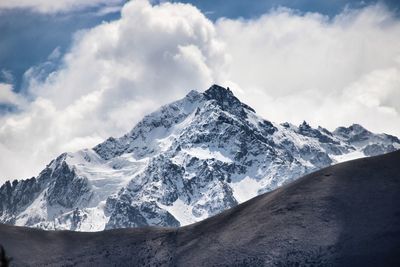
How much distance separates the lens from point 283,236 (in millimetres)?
163750

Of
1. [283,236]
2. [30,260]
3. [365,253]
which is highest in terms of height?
[30,260]

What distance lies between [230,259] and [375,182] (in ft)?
126

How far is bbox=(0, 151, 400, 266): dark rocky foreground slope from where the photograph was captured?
151250mm

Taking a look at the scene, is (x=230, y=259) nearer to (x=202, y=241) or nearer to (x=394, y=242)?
(x=202, y=241)

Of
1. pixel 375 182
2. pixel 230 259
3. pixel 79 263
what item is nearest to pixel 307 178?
pixel 375 182

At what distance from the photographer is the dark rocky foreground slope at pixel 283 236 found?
496 ft

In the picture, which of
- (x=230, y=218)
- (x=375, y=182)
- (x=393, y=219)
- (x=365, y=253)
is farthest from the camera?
(x=230, y=218)

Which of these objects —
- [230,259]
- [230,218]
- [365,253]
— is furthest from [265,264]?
[230,218]

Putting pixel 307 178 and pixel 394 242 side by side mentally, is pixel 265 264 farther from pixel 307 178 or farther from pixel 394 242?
pixel 307 178

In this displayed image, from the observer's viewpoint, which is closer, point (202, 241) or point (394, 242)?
point (394, 242)

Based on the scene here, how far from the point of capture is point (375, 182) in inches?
6850

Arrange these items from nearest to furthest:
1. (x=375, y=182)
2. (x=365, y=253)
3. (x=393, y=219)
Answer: (x=365, y=253), (x=393, y=219), (x=375, y=182)

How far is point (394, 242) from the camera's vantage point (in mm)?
144375

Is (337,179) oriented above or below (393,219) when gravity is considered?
above
